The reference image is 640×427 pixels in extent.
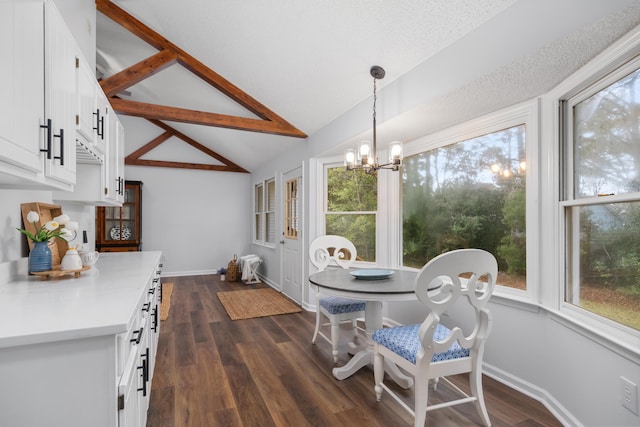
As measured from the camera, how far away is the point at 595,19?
55.4 inches

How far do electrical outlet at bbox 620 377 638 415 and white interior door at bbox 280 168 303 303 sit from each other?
3.41m

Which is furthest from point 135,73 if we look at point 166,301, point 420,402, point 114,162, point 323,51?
point 420,402

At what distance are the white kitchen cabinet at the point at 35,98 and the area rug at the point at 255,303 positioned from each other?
9.52 ft

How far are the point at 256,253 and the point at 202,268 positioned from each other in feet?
4.00

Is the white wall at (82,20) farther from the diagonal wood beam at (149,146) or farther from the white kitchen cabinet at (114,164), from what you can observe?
the diagonal wood beam at (149,146)

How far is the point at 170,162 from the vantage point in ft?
21.8

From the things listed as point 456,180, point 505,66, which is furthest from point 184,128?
point 505,66

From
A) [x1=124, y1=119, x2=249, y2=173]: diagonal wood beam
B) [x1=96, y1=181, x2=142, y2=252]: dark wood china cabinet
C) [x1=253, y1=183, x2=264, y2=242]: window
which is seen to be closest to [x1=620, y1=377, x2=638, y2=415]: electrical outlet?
[x1=253, y1=183, x2=264, y2=242]: window

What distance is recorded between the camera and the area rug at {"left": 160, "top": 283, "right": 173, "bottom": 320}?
3.97 meters

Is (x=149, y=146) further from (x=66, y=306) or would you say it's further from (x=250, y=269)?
(x=66, y=306)

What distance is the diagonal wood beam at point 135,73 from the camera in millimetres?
3350

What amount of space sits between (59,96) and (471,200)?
109 inches

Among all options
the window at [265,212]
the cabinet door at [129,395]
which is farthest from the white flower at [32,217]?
the window at [265,212]

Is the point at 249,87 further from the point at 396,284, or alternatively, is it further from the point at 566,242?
Answer: the point at 566,242
